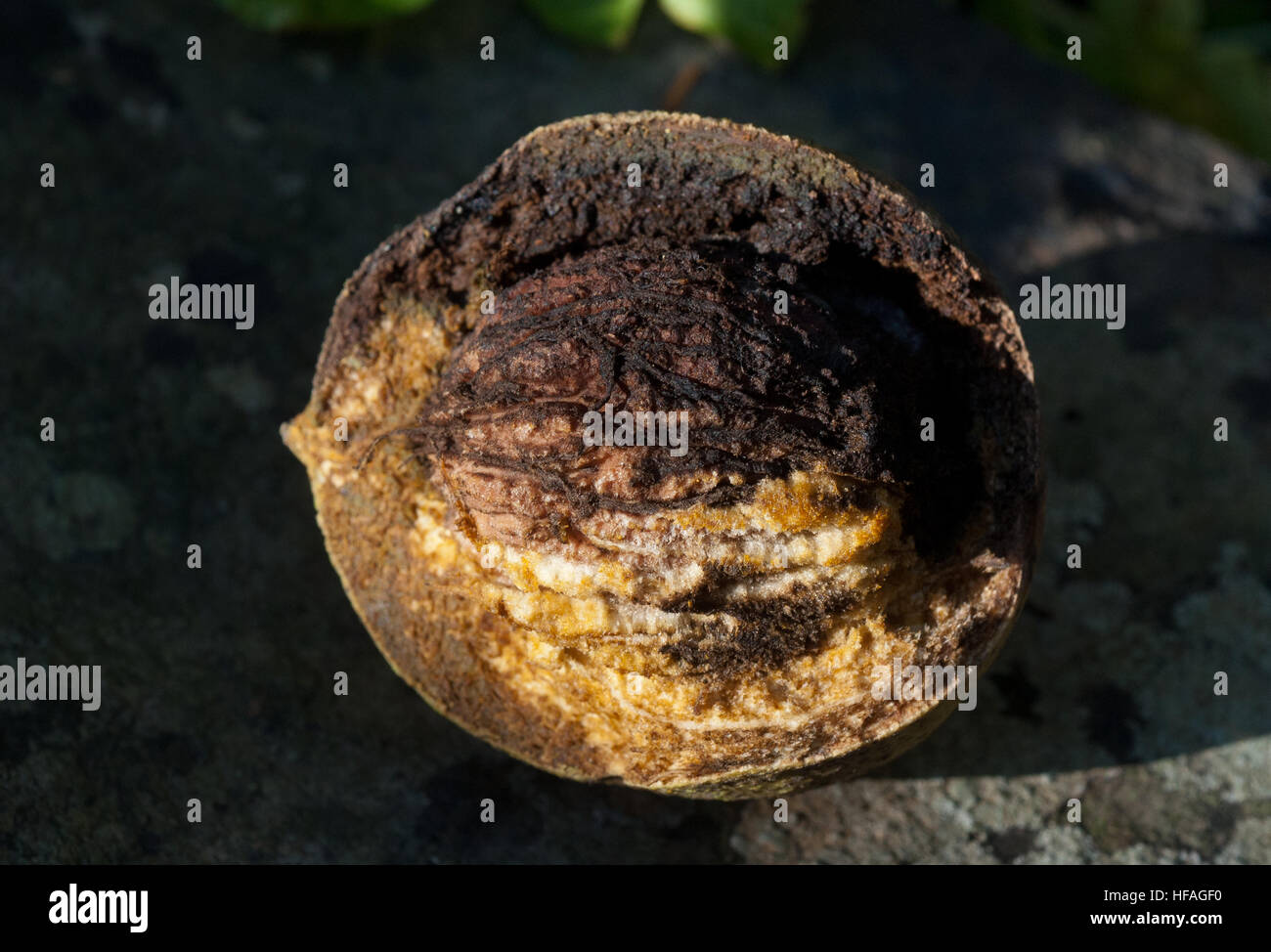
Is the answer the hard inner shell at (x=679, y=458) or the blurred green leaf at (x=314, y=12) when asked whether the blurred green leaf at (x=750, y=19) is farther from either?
the hard inner shell at (x=679, y=458)

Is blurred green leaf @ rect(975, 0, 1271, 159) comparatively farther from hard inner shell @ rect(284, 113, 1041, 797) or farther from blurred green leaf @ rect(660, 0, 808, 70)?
hard inner shell @ rect(284, 113, 1041, 797)

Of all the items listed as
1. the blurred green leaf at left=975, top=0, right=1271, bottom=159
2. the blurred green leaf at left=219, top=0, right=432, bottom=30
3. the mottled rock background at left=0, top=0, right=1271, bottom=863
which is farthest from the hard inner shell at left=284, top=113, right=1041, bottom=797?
the blurred green leaf at left=975, top=0, right=1271, bottom=159

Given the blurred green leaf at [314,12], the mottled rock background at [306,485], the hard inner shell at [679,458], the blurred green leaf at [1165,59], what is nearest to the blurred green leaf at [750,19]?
the mottled rock background at [306,485]

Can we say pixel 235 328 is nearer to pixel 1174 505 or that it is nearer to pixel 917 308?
pixel 917 308

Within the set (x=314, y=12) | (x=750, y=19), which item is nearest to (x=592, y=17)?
(x=750, y=19)

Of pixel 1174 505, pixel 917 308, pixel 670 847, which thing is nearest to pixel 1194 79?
pixel 1174 505

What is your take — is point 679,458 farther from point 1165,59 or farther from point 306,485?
point 1165,59
